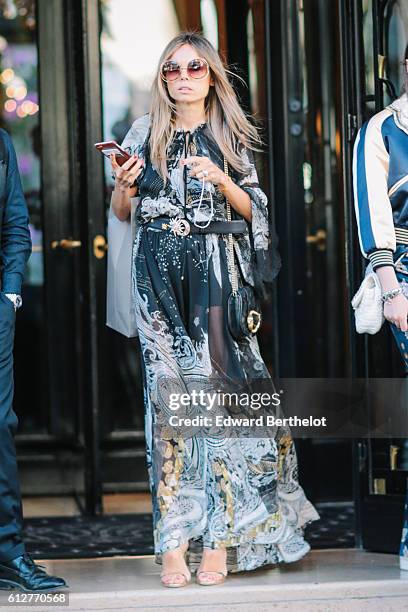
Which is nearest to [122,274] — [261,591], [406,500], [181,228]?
[181,228]

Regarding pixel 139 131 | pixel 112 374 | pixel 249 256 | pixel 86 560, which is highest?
pixel 139 131

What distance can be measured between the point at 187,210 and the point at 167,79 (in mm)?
453

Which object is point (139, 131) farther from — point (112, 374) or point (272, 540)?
point (112, 374)

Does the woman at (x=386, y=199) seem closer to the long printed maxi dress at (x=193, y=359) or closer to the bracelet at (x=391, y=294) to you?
the bracelet at (x=391, y=294)

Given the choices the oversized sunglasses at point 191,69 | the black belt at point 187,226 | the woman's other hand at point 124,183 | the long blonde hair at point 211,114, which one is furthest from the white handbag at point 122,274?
the oversized sunglasses at point 191,69

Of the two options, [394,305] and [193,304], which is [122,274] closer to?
[193,304]

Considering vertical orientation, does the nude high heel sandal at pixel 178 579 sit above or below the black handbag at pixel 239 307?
below

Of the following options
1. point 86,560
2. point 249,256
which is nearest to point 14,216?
point 249,256

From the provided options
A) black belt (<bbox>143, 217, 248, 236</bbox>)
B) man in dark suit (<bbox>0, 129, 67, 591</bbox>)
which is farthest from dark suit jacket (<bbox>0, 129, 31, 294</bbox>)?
black belt (<bbox>143, 217, 248, 236</bbox>)

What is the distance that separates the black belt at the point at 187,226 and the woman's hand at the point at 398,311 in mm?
601

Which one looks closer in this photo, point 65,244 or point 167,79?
point 167,79

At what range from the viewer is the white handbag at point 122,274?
447cm

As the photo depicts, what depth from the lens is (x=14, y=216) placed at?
4262 mm

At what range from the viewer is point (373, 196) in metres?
4.26
